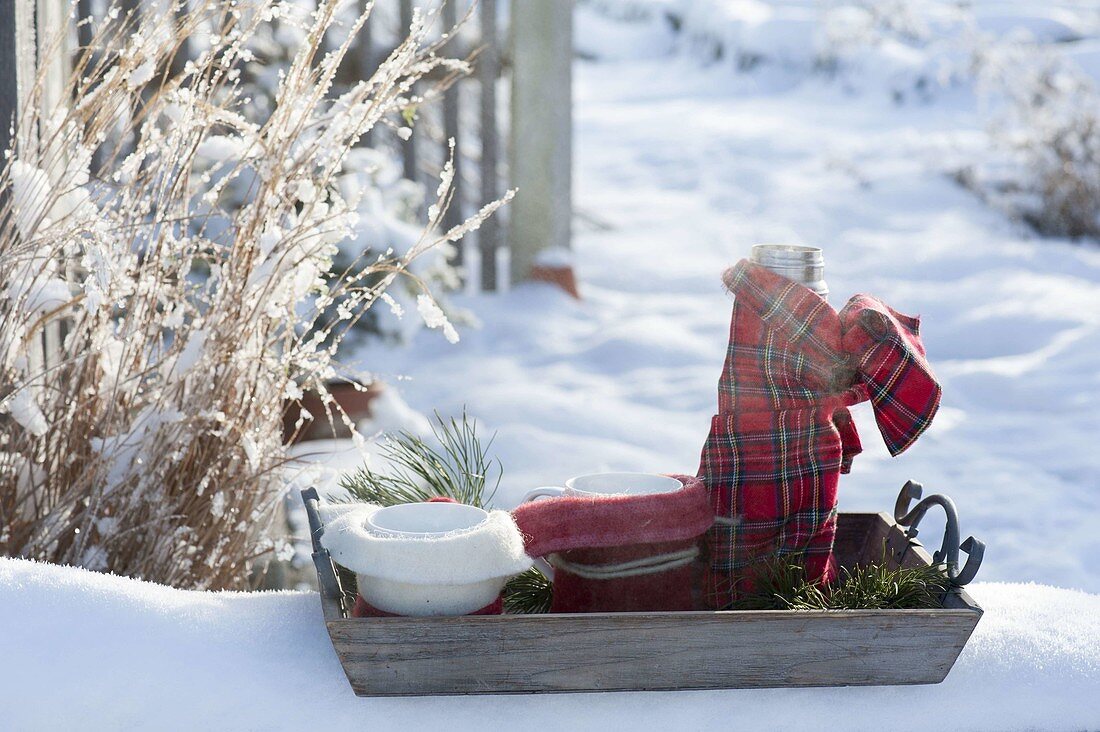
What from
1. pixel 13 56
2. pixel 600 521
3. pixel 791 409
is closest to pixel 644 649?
pixel 600 521

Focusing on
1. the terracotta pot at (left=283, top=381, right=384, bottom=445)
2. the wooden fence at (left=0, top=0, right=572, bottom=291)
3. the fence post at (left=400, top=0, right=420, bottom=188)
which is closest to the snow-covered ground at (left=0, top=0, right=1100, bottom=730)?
the terracotta pot at (left=283, top=381, right=384, bottom=445)

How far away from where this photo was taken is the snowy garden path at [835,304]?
2668 millimetres

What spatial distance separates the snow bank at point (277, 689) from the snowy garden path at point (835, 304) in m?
1.25

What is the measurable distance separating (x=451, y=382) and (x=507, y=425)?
519mm

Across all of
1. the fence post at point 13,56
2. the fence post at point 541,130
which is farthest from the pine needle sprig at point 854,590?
the fence post at point 541,130

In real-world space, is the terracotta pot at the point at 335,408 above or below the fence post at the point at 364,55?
below

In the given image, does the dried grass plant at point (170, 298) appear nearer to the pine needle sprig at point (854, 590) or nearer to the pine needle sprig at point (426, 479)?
the pine needle sprig at point (426, 479)

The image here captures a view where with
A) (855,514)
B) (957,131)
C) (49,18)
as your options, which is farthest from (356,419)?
(957,131)

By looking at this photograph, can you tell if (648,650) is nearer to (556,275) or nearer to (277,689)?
(277,689)

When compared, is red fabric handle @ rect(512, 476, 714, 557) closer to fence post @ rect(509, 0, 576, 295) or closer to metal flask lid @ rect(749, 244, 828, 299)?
metal flask lid @ rect(749, 244, 828, 299)

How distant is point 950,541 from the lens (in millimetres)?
1023

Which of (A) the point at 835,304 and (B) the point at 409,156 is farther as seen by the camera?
(A) the point at 835,304

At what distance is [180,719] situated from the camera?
91 cm

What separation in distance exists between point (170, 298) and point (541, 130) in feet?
8.56
